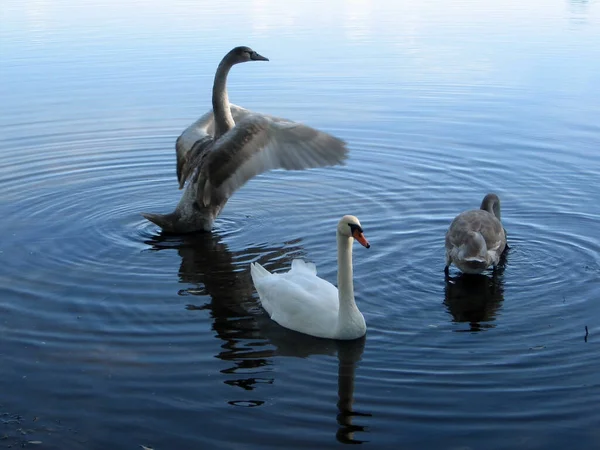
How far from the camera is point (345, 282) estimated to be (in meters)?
8.54

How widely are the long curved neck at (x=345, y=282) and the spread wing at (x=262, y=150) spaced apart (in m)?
2.48

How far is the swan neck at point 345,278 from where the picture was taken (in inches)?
333

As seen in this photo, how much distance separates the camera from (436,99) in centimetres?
1956

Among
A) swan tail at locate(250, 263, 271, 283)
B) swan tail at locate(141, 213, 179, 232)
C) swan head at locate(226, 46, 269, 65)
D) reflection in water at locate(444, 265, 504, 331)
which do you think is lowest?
reflection in water at locate(444, 265, 504, 331)

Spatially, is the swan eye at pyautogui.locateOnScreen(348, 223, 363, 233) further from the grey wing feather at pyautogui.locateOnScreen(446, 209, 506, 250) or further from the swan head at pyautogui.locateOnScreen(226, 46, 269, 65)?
the swan head at pyautogui.locateOnScreen(226, 46, 269, 65)

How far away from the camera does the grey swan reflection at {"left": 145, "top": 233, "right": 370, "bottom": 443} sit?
7793 mm

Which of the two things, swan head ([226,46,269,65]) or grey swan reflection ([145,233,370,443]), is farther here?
swan head ([226,46,269,65])

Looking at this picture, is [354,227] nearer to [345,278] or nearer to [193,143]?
[345,278]

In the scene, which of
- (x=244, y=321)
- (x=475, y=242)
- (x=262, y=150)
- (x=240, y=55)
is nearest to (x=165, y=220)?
(x=262, y=150)

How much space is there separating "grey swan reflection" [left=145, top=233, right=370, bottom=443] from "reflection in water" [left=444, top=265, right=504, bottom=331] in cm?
121

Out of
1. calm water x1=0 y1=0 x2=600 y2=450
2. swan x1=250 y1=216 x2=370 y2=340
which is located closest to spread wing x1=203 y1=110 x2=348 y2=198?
calm water x1=0 y1=0 x2=600 y2=450

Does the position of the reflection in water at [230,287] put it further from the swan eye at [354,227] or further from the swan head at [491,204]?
the swan head at [491,204]

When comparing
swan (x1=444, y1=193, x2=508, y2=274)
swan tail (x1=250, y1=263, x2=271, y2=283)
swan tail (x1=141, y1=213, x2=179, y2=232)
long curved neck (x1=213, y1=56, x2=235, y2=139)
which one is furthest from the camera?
long curved neck (x1=213, y1=56, x2=235, y2=139)

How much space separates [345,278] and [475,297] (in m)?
1.74
